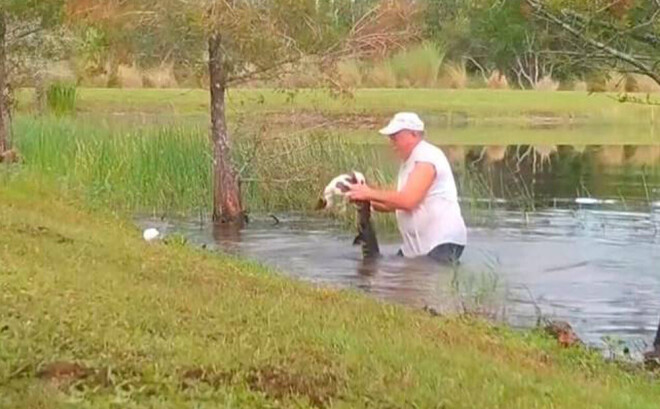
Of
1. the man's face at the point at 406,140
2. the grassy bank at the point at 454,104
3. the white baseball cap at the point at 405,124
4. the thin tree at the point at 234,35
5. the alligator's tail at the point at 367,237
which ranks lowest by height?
the grassy bank at the point at 454,104

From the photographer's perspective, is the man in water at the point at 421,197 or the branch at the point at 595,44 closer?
the branch at the point at 595,44

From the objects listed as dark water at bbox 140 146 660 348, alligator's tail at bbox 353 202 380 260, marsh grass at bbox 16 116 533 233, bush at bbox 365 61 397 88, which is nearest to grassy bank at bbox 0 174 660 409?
dark water at bbox 140 146 660 348

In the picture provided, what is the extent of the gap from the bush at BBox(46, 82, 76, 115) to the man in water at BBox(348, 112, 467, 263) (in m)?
16.7

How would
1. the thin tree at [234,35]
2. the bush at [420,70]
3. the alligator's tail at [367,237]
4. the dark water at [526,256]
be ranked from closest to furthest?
the dark water at [526,256]
the alligator's tail at [367,237]
the thin tree at [234,35]
the bush at [420,70]

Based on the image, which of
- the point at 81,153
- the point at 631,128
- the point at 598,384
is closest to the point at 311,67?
the point at 81,153

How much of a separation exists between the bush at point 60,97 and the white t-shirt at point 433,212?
16.7m

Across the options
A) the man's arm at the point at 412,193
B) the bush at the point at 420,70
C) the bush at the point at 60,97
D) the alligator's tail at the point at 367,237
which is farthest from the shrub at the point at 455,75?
the man's arm at the point at 412,193

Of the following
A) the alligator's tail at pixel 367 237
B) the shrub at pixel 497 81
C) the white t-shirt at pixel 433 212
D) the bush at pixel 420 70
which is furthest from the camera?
the shrub at pixel 497 81

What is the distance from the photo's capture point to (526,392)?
6.27 metres

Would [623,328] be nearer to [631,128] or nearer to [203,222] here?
[203,222]

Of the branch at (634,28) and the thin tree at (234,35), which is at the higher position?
the branch at (634,28)

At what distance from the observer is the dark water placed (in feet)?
35.3

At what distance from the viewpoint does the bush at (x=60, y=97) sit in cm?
2818

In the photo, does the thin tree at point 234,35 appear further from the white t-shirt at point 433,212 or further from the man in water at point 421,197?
the white t-shirt at point 433,212
